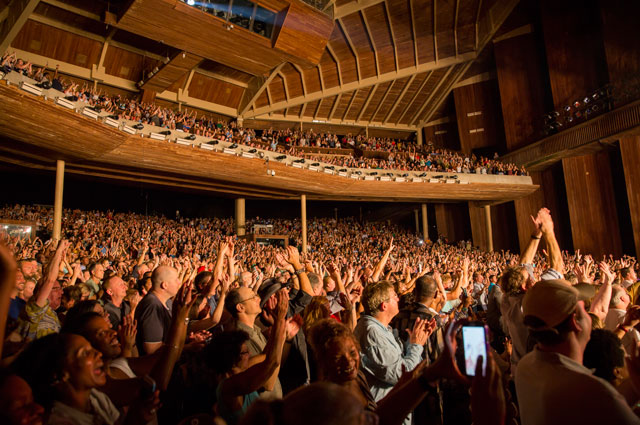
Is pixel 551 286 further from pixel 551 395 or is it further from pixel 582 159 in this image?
pixel 582 159

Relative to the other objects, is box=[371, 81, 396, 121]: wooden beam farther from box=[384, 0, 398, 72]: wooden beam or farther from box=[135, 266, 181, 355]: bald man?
box=[135, 266, 181, 355]: bald man

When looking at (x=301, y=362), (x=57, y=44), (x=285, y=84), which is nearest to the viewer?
(x=301, y=362)

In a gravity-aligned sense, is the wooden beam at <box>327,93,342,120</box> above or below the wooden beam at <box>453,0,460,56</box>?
below

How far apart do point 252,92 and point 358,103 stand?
6.28 metres

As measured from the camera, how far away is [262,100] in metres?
18.6

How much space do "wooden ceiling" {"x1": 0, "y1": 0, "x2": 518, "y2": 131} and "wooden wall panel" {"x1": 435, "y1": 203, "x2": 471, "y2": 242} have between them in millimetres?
5483

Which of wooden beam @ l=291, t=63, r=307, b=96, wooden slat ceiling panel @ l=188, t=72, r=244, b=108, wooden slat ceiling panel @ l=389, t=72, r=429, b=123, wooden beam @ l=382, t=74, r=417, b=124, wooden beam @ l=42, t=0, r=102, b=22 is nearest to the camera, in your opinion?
wooden beam @ l=42, t=0, r=102, b=22

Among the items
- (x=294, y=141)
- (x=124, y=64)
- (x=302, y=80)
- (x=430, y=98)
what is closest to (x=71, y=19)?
(x=124, y=64)

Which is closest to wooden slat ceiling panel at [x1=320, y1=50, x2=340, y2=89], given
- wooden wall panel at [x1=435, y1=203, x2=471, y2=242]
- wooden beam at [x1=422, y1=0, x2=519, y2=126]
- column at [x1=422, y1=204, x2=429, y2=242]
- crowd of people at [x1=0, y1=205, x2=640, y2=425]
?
wooden beam at [x1=422, y1=0, x2=519, y2=126]

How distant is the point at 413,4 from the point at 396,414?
18.8 metres

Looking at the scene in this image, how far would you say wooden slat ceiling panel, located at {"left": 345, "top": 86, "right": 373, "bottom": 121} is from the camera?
20.7 metres

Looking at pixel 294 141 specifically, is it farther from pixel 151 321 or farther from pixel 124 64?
pixel 151 321

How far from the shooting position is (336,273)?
3449mm

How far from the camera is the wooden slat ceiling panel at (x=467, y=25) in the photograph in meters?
18.1
